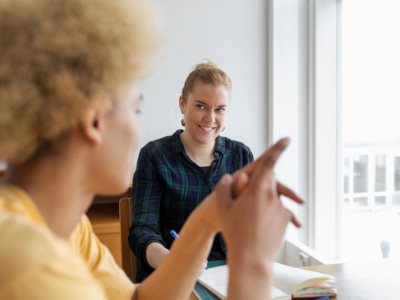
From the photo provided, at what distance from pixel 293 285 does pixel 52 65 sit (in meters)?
0.80

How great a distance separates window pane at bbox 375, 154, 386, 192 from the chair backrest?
1.52 meters

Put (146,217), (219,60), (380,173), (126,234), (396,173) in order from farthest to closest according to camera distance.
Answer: (219,60) < (380,173) < (396,173) < (126,234) < (146,217)

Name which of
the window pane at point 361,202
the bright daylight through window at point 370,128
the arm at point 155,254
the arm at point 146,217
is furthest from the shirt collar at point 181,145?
the window pane at point 361,202

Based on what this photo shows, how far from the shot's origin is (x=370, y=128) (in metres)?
2.39

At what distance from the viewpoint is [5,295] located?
0.42 meters

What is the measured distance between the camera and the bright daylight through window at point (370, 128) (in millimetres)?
2225

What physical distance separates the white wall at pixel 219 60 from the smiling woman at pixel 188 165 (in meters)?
0.69

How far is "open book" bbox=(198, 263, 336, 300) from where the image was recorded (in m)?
1.00

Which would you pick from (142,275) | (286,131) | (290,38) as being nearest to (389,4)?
(290,38)

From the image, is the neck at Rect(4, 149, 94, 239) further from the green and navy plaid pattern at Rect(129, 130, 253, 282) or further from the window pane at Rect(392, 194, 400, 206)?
the window pane at Rect(392, 194, 400, 206)

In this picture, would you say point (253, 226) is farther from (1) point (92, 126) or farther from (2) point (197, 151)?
(2) point (197, 151)

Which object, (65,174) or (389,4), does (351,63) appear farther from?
(65,174)

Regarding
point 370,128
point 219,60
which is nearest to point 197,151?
point 219,60

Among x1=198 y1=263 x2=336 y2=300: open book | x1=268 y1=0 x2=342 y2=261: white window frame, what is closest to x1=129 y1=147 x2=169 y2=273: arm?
x1=198 y1=263 x2=336 y2=300: open book
